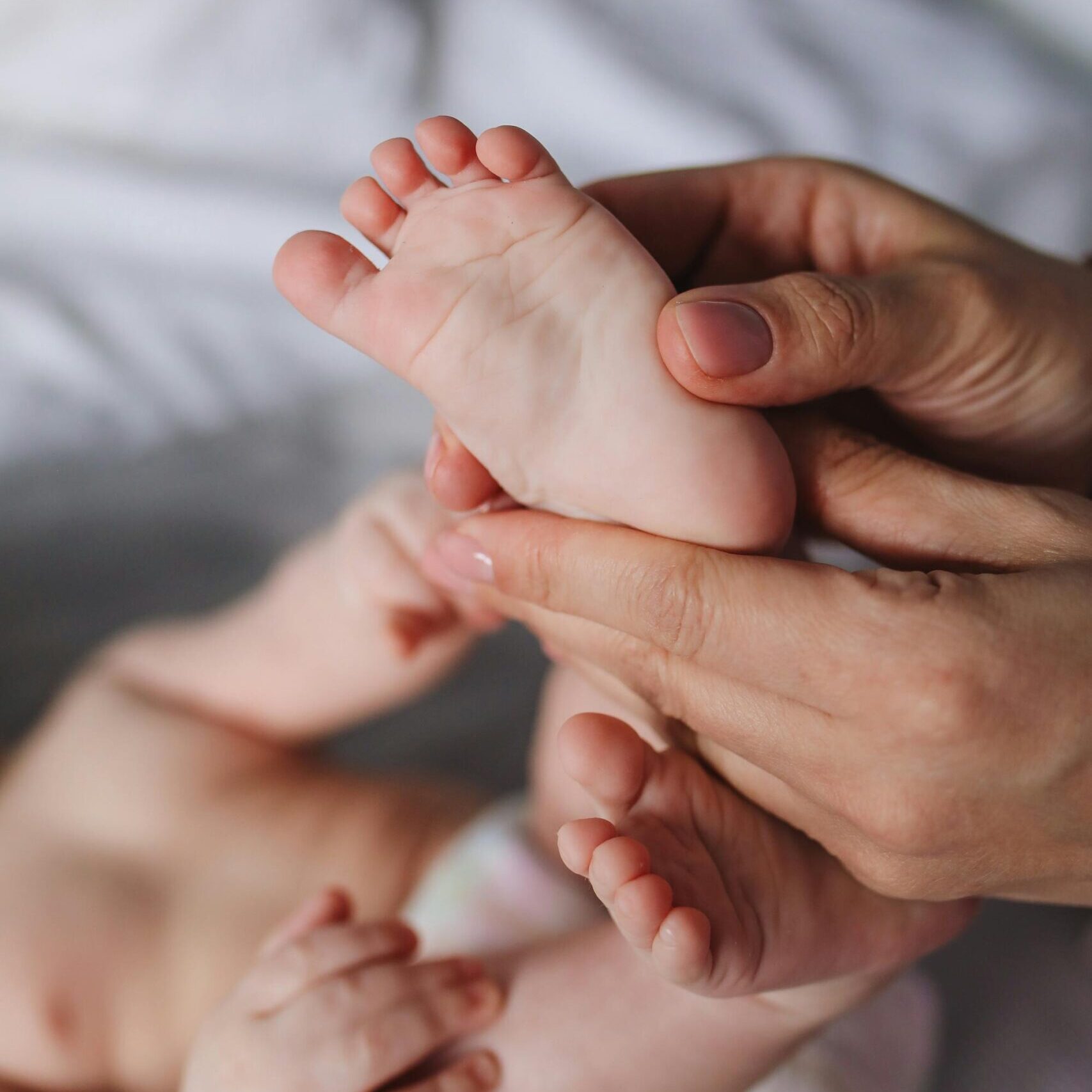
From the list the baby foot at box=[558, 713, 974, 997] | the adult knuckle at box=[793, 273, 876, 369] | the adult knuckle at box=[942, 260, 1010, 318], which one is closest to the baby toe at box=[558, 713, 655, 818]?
the baby foot at box=[558, 713, 974, 997]

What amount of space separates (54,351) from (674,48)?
902 millimetres

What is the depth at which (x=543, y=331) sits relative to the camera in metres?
0.60

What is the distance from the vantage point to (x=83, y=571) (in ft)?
4.81

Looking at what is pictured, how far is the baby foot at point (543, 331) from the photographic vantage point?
0.60 meters

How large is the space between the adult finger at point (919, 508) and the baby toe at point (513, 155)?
0.22 metres

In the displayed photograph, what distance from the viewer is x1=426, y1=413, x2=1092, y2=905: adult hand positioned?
0.56 metres

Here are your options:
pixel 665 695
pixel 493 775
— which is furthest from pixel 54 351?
pixel 665 695

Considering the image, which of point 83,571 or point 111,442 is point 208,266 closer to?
point 111,442

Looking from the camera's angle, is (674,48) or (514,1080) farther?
(674,48)

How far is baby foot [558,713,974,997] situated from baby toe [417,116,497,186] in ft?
1.09

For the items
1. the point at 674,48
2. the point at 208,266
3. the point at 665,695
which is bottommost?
the point at 208,266

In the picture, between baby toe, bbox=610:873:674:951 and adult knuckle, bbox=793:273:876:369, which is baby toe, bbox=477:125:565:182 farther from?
baby toe, bbox=610:873:674:951

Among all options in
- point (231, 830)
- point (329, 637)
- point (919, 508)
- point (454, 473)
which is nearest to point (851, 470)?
point (919, 508)

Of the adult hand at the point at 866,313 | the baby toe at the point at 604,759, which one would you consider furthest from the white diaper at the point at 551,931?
the adult hand at the point at 866,313
